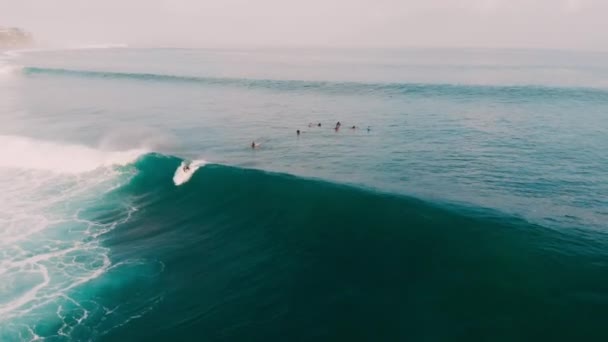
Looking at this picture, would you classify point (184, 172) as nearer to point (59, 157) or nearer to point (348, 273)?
point (59, 157)

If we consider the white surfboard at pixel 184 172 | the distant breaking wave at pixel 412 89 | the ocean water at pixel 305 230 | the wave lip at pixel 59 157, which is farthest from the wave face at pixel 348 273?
the distant breaking wave at pixel 412 89

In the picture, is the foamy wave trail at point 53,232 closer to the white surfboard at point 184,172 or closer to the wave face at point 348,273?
the wave face at point 348,273

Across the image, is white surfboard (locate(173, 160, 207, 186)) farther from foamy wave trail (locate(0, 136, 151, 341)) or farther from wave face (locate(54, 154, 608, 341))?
wave face (locate(54, 154, 608, 341))

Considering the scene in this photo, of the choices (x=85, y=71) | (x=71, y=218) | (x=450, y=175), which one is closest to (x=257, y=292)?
(x=71, y=218)

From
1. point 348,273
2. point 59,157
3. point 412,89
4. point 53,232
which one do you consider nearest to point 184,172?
point 53,232

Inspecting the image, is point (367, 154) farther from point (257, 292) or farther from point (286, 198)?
point (257, 292)
